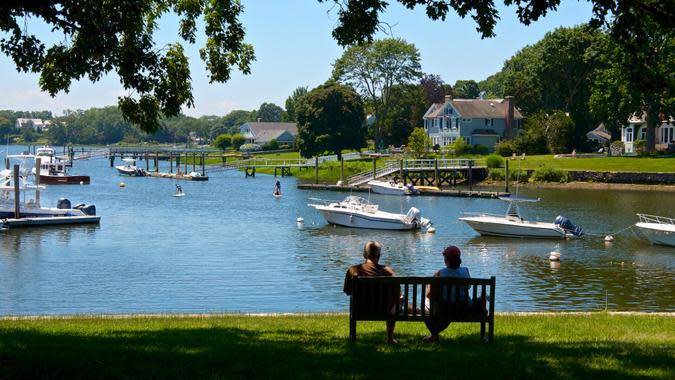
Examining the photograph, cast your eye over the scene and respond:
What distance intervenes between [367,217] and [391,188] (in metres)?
29.7

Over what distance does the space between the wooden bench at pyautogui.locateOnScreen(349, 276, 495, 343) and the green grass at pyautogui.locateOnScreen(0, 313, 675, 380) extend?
41 cm

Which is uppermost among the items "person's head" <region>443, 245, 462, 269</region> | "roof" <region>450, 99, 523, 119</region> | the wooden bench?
"roof" <region>450, 99, 523, 119</region>

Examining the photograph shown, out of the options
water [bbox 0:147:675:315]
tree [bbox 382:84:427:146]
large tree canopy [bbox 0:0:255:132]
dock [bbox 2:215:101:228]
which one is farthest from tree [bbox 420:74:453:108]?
large tree canopy [bbox 0:0:255:132]

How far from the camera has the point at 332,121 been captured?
114 metres

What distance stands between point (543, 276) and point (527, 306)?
748cm

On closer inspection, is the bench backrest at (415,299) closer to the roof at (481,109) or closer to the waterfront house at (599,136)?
the waterfront house at (599,136)

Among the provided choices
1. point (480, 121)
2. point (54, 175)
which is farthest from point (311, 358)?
point (480, 121)

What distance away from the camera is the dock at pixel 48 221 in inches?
1933

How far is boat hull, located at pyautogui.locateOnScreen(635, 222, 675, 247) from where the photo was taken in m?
42.3

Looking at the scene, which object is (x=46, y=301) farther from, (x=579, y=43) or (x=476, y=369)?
(x=579, y=43)

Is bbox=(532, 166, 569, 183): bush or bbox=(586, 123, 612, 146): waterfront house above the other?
bbox=(586, 123, 612, 146): waterfront house

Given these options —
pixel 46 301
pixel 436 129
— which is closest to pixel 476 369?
pixel 46 301

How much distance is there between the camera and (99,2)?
51.5 ft

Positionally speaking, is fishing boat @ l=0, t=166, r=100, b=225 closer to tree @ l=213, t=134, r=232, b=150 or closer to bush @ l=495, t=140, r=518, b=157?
bush @ l=495, t=140, r=518, b=157
